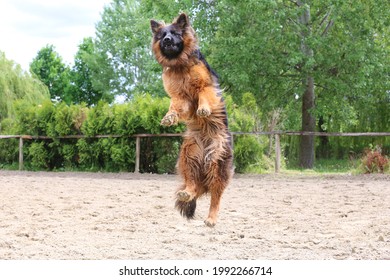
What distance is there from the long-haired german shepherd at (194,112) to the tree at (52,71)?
5238 centimetres

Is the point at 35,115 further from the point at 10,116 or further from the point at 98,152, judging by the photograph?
the point at 10,116

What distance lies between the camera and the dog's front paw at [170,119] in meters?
3.07

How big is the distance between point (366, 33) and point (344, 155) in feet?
30.7

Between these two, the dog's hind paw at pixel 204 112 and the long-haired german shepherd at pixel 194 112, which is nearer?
the dog's hind paw at pixel 204 112

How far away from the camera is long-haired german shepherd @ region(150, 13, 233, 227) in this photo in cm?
330

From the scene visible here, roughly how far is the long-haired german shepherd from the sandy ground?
18 centimetres

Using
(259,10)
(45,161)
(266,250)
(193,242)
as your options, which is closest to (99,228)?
(193,242)

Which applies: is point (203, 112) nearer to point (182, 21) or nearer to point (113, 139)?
point (182, 21)

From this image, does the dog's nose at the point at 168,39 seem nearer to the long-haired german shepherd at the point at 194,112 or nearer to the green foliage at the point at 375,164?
the long-haired german shepherd at the point at 194,112

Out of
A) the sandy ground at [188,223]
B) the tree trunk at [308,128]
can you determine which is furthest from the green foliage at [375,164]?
the tree trunk at [308,128]

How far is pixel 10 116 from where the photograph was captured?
100ft

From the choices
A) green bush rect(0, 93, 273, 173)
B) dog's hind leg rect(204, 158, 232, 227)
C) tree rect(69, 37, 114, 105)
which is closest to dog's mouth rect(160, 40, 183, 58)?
dog's hind leg rect(204, 158, 232, 227)

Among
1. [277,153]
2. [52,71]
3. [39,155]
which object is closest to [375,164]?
[277,153]

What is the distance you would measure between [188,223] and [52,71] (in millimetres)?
49982
